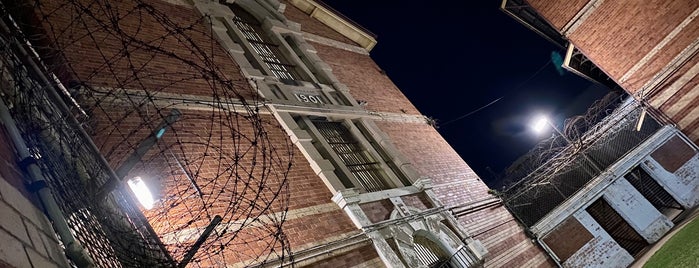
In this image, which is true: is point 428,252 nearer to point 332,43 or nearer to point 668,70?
point 332,43

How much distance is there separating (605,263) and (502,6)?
1101cm

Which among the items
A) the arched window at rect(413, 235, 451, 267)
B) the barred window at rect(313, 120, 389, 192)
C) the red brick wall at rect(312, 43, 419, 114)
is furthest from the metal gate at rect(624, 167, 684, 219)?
the barred window at rect(313, 120, 389, 192)

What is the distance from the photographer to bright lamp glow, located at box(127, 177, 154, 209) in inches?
213

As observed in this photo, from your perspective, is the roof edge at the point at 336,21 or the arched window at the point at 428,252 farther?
the roof edge at the point at 336,21

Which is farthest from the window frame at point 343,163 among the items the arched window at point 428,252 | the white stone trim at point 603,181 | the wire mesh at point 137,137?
the white stone trim at point 603,181

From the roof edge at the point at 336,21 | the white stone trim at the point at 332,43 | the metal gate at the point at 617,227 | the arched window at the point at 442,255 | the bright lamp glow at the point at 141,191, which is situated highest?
the roof edge at the point at 336,21

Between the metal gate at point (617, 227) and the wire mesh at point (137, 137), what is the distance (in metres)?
11.9

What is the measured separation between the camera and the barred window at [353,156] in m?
10.5

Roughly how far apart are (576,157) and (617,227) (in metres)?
2.95

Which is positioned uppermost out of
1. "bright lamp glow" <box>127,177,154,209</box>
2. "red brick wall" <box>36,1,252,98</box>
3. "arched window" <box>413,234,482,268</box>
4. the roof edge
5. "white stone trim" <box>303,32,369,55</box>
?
the roof edge

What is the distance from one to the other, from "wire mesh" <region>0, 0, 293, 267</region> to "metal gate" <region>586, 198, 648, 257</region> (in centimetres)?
1191

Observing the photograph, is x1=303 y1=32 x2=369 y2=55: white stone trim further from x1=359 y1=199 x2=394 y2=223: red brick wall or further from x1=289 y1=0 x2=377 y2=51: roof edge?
x1=359 y1=199 x2=394 y2=223: red brick wall

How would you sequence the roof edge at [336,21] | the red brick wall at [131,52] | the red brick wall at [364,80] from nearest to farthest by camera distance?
1. the red brick wall at [131,52]
2. the red brick wall at [364,80]
3. the roof edge at [336,21]

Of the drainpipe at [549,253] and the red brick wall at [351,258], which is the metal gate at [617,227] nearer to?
the drainpipe at [549,253]
